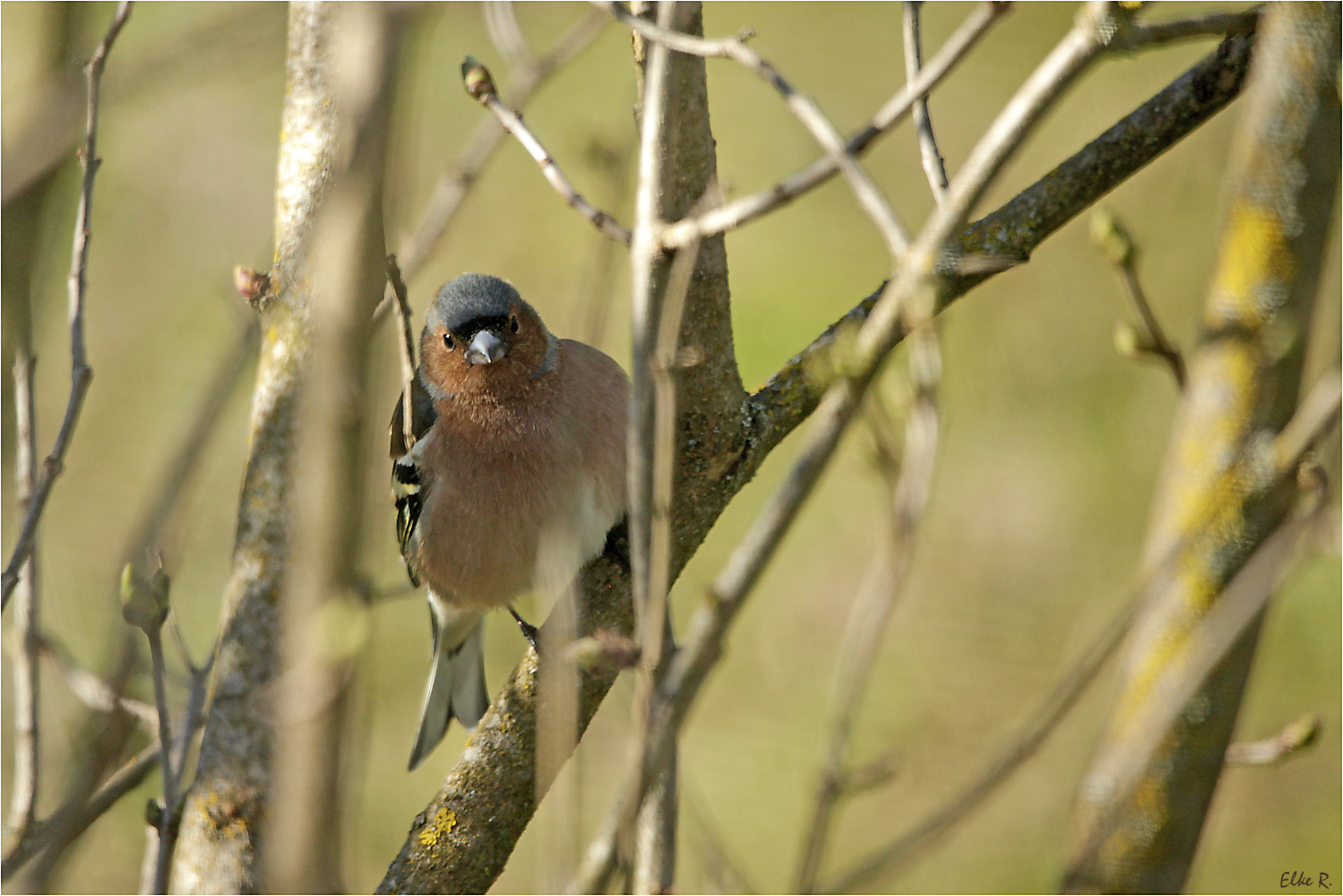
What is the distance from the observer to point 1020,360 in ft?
18.0

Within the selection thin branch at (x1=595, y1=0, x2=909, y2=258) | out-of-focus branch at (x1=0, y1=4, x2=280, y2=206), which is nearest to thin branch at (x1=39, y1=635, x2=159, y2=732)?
out-of-focus branch at (x1=0, y1=4, x2=280, y2=206)

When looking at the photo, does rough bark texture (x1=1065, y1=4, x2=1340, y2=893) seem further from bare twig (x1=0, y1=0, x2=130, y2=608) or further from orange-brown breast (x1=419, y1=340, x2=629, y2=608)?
bare twig (x1=0, y1=0, x2=130, y2=608)

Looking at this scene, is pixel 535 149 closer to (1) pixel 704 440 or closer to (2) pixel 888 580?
(1) pixel 704 440

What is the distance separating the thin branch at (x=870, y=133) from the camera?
1106 millimetres

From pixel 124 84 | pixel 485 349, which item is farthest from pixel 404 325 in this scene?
pixel 485 349

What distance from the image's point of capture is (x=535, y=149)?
1835mm

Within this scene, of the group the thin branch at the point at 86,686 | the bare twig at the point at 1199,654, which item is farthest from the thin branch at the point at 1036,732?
the thin branch at the point at 86,686

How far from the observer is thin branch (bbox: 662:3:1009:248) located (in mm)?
1106

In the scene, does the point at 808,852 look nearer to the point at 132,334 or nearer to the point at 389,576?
the point at 389,576

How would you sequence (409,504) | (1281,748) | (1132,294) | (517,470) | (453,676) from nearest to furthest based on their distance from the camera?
(1281,748), (1132,294), (517,470), (409,504), (453,676)

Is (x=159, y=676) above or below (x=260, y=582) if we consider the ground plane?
below

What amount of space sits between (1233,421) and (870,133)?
1204 mm

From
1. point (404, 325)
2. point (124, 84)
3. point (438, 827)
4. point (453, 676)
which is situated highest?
point (124, 84)

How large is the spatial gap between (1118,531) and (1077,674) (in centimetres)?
439
